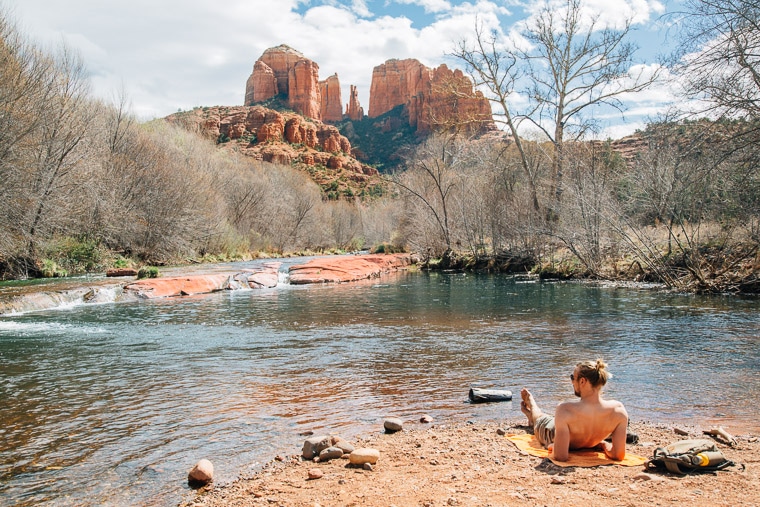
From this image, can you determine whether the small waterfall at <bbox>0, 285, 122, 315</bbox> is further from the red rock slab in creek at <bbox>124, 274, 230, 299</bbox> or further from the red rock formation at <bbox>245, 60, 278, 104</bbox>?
the red rock formation at <bbox>245, 60, 278, 104</bbox>

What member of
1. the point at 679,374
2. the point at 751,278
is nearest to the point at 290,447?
the point at 679,374

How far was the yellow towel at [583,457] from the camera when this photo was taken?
3988 millimetres

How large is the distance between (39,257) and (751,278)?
25.5 meters

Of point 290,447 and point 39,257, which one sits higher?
point 39,257

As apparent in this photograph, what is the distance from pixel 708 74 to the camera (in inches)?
423

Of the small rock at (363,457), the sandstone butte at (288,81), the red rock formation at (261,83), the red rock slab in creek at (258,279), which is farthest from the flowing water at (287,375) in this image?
the red rock formation at (261,83)

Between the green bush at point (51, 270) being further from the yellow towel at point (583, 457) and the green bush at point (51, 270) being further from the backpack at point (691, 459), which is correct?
the backpack at point (691, 459)

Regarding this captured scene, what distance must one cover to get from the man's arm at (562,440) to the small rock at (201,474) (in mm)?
2682

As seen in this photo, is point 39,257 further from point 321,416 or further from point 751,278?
point 751,278

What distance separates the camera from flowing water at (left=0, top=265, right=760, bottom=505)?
460cm

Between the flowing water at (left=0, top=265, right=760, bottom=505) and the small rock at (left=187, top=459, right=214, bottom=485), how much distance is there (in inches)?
3.3

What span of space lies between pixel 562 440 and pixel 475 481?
824 millimetres

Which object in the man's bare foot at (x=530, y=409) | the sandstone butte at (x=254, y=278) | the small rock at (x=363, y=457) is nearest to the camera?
the small rock at (x=363, y=457)

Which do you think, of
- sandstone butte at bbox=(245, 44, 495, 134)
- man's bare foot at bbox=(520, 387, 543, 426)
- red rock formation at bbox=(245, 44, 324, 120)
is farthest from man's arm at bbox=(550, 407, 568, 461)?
red rock formation at bbox=(245, 44, 324, 120)
